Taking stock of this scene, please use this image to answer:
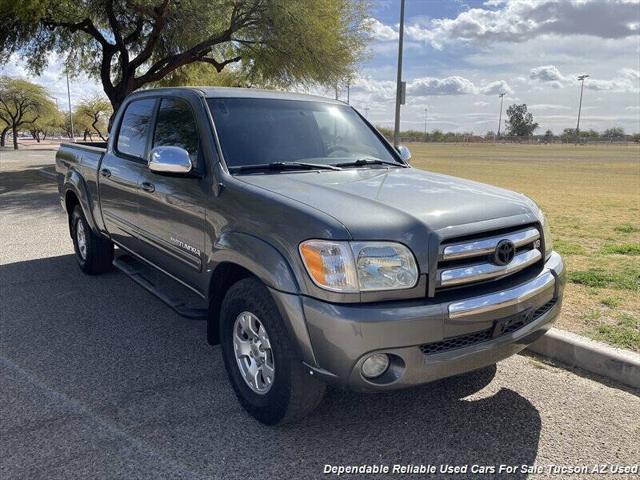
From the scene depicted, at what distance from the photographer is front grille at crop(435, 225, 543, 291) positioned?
8.79ft

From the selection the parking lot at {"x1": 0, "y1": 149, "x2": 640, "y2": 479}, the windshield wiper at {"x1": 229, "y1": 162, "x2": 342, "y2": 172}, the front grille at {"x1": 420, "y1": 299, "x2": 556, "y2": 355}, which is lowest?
the parking lot at {"x1": 0, "y1": 149, "x2": 640, "y2": 479}

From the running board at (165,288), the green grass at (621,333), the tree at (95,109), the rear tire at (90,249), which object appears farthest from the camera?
the tree at (95,109)

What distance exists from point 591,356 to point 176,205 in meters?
3.10

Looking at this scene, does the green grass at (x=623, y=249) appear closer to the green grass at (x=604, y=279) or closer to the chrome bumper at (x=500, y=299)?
the green grass at (x=604, y=279)

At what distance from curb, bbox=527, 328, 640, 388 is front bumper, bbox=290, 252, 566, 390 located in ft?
3.95

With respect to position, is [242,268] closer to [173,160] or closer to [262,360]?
[262,360]

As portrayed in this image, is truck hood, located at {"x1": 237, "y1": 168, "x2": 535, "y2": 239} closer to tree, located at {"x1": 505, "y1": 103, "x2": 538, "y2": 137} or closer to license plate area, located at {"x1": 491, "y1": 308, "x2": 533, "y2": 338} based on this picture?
license plate area, located at {"x1": 491, "y1": 308, "x2": 533, "y2": 338}

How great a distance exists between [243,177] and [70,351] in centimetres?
199

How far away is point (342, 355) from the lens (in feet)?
8.32

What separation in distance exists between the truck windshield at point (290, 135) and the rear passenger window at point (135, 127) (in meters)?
1.00

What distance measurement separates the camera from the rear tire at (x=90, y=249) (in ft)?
19.0

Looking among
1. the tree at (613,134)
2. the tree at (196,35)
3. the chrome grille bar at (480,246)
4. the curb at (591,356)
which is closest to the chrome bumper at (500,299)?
the chrome grille bar at (480,246)

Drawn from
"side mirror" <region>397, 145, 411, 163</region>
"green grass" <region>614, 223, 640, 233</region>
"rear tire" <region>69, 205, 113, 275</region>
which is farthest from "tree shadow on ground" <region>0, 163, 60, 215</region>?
"green grass" <region>614, 223, 640, 233</region>

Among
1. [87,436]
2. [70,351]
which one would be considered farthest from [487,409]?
[70,351]
